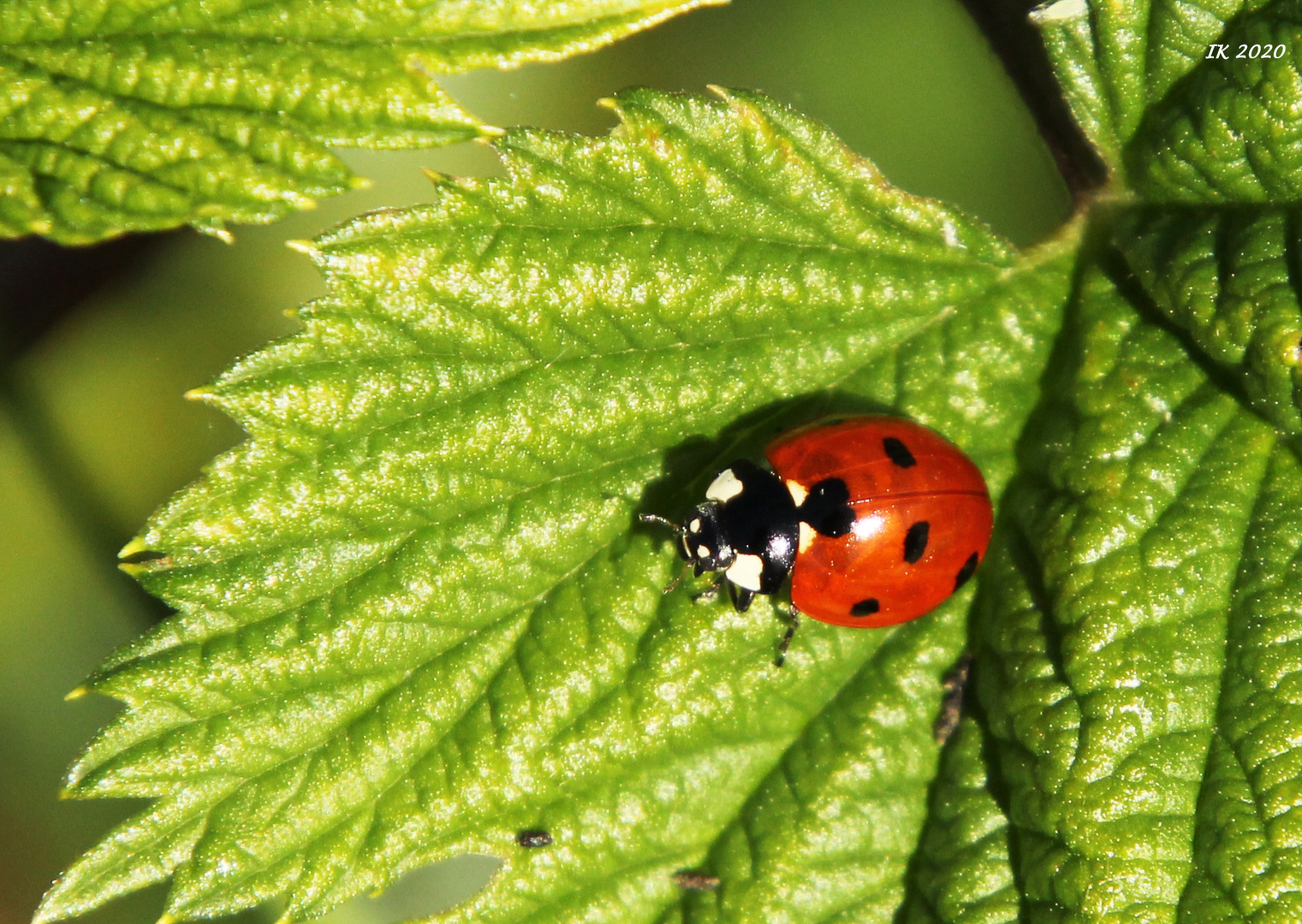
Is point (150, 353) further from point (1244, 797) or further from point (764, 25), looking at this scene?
point (1244, 797)

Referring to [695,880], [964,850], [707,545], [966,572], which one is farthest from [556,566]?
[964,850]

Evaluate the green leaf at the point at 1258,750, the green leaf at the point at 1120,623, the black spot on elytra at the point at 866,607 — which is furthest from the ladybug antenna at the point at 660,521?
the green leaf at the point at 1258,750

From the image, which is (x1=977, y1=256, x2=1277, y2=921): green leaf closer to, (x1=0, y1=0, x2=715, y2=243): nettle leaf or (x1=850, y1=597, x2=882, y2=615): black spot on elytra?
(x1=850, y1=597, x2=882, y2=615): black spot on elytra

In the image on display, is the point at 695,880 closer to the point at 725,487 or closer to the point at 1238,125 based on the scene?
the point at 725,487

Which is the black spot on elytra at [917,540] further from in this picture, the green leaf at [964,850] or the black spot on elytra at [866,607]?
the green leaf at [964,850]

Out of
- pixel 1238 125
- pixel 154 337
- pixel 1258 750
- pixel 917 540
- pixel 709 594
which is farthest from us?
pixel 154 337

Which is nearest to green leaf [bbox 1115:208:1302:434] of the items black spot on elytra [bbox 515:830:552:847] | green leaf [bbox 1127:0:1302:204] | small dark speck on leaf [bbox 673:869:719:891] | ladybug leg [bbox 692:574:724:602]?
green leaf [bbox 1127:0:1302:204]
